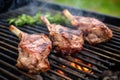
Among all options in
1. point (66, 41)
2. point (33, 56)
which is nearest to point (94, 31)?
point (66, 41)

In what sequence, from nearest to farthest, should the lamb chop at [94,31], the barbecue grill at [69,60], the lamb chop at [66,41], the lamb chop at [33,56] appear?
the lamb chop at [33,56], the barbecue grill at [69,60], the lamb chop at [66,41], the lamb chop at [94,31]

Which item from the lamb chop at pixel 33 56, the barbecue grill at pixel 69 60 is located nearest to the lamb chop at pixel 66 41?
the barbecue grill at pixel 69 60

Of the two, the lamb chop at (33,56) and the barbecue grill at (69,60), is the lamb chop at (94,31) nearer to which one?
the barbecue grill at (69,60)

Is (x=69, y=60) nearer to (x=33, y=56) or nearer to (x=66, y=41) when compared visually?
(x=66, y=41)

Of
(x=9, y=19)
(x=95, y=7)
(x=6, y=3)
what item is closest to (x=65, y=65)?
(x=9, y=19)

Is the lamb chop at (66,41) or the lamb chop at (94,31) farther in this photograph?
the lamb chop at (94,31)

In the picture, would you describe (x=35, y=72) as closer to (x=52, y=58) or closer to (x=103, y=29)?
(x=52, y=58)

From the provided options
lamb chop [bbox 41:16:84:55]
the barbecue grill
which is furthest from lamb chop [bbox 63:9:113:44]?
lamb chop [bbox 41:16:84:55]

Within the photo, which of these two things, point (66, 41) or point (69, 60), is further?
point (66, 41)
